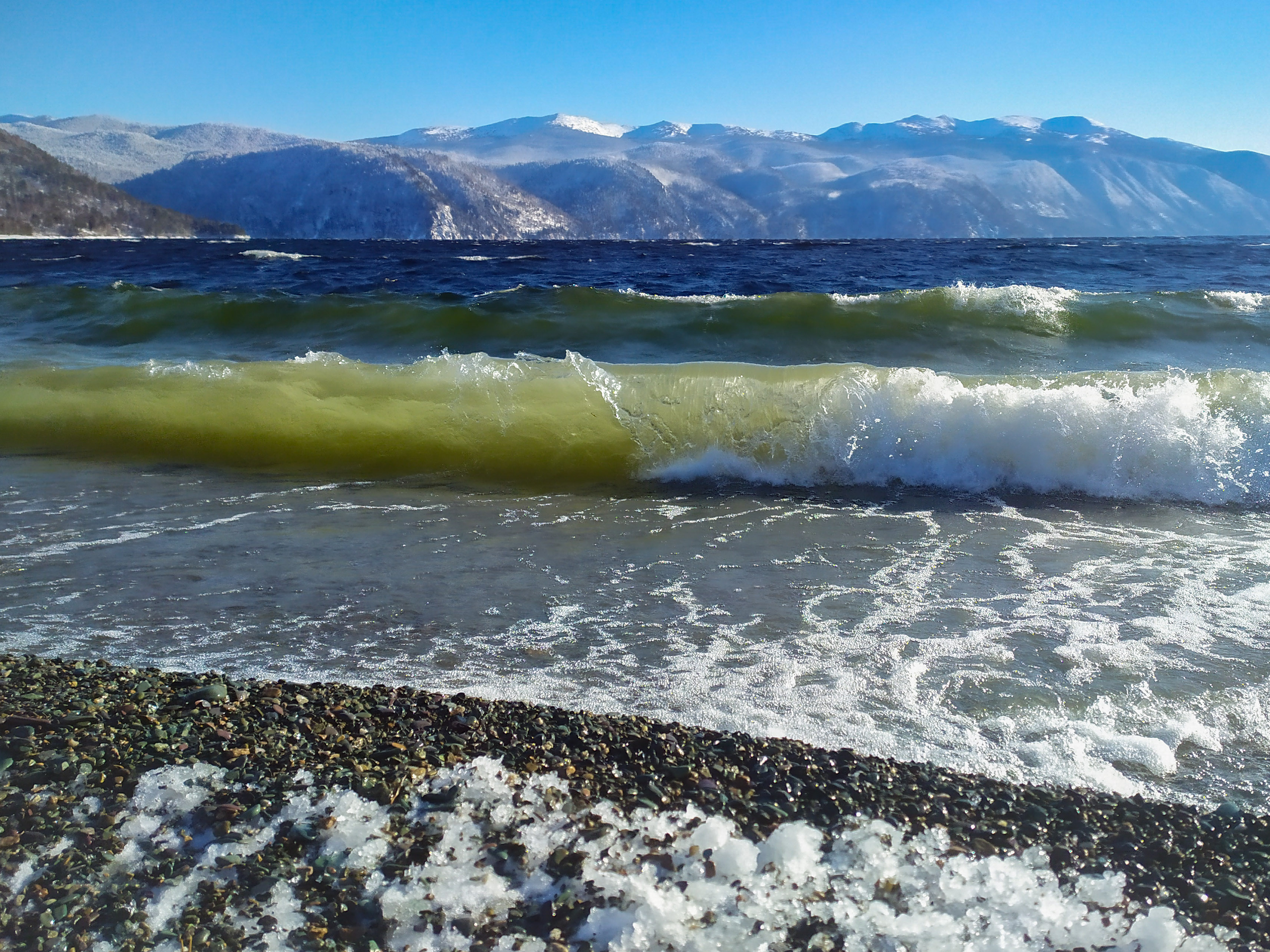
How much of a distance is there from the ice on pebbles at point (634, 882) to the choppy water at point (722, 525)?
0.51 metres

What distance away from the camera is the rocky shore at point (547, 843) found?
5.64 ft

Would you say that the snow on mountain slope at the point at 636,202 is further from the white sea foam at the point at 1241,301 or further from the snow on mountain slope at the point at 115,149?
the white sea foam at the point at 1241,301

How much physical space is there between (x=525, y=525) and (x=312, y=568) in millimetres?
1199

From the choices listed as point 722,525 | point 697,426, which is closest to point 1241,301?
point 697,426

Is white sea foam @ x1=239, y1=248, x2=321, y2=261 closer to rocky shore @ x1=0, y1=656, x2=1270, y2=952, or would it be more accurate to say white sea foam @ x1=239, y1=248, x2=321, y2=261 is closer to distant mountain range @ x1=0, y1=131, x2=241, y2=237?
rocky shore @ x1=0, y1=656, x2=1270, y2=952

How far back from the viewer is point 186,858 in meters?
1.86

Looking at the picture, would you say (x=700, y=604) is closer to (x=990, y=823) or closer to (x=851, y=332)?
(x=990, y=823)

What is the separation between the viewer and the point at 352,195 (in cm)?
12650

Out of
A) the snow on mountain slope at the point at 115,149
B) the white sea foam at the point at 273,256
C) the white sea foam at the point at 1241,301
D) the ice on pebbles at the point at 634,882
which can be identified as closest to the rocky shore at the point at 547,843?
the ice on pebbles at the point at 634,882

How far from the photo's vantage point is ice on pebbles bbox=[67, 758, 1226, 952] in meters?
1.71

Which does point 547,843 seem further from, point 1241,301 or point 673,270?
point 673,270

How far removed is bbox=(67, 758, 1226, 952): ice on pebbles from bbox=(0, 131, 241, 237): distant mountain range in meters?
93.4

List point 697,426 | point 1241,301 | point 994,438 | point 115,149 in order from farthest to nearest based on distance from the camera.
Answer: point 115,149 < point 1241,301 < point 697,426 < point 994,438

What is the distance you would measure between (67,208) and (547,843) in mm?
107637
